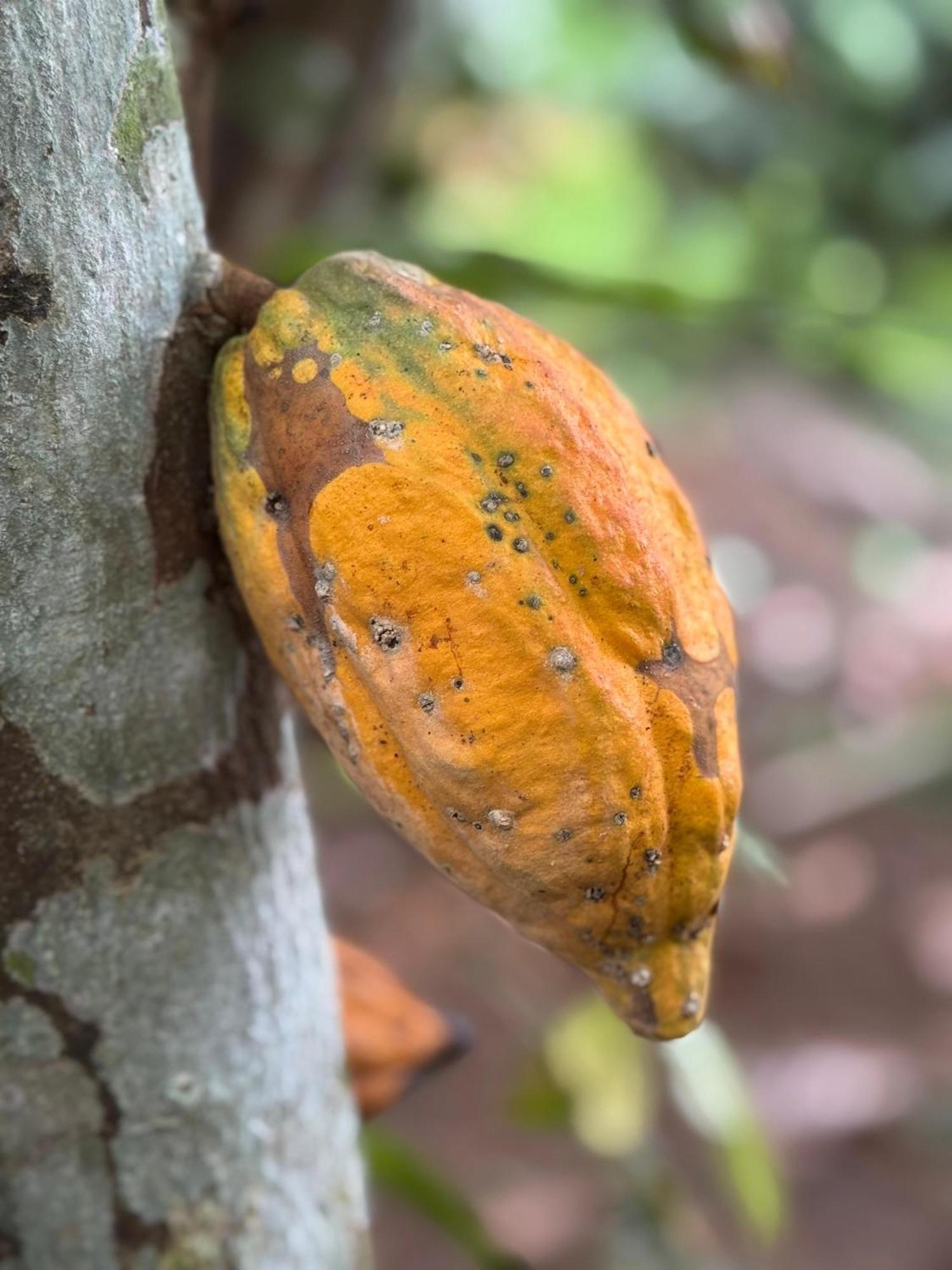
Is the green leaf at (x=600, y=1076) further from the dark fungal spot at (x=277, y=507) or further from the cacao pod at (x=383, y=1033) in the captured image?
the dark fungal spot at (x=277, y=507)

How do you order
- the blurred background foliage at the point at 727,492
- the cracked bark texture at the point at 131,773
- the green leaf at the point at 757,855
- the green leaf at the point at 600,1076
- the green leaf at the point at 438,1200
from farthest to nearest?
the green leaf at the point at 600,1076 → the blurred background foliage at the point at 727,492 → the green leaf at the point at 438,1200 → the green leaf at the point at 757,855 → the cracked bark texture at the point at 131,773

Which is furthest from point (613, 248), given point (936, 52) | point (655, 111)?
point (936, 52)

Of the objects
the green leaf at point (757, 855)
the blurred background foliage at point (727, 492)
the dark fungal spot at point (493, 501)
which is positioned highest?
the dark fungal spot at point (493, 501)

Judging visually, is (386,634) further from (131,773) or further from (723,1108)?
(723,1108)

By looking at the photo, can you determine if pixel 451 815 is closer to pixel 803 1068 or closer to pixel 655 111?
pixel 803 1068

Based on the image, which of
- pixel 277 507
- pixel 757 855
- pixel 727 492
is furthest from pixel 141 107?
pixel 727 492

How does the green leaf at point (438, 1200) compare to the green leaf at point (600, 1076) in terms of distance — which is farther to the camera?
the green leaf at point (600, 1076)

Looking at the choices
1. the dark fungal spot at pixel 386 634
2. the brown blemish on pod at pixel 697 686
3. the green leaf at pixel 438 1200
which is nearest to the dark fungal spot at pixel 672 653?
the brown blemish on pod at pixel 697 686
